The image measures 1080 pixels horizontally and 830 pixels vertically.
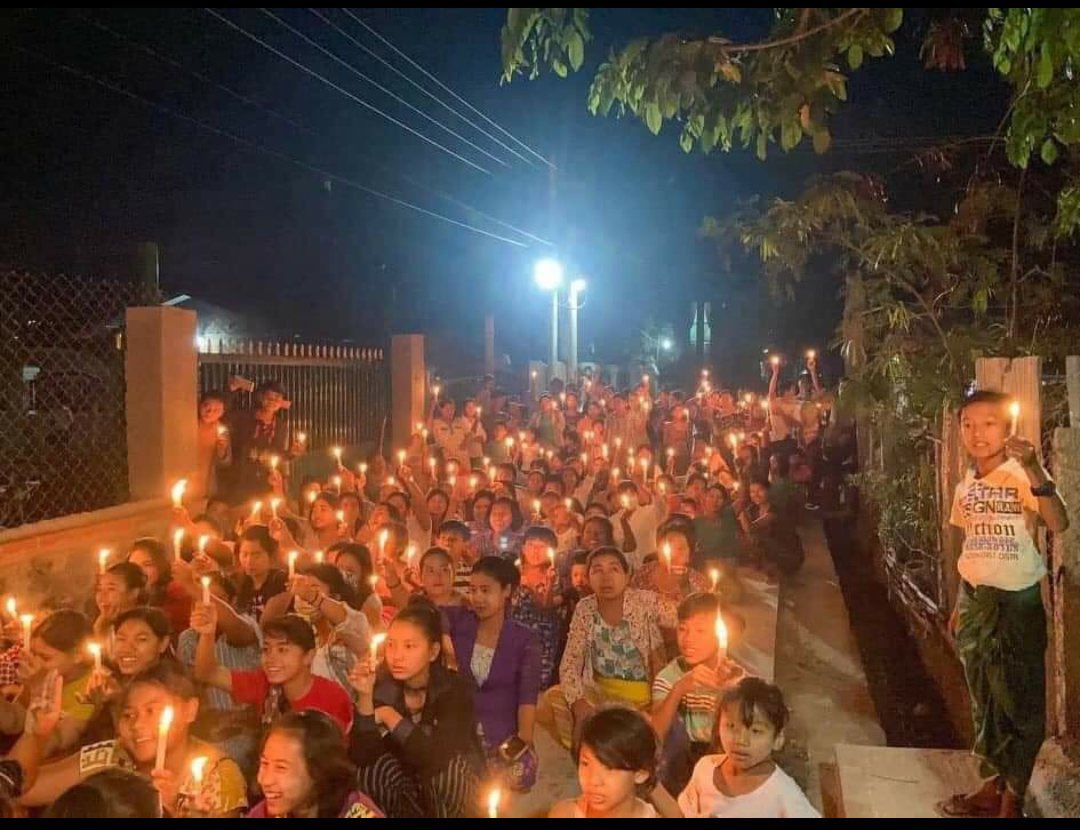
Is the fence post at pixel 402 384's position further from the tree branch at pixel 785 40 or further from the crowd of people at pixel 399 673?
the tree branch at pixel 785 40

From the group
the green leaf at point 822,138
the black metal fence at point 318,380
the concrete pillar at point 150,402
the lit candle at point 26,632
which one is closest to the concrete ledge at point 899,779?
the green leaf at point 822,138

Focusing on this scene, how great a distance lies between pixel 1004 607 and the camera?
4305 millimetres

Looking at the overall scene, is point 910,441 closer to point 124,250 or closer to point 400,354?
point 400,354

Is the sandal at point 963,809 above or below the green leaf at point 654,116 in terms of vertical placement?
below

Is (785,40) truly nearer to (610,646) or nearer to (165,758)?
(610,646)

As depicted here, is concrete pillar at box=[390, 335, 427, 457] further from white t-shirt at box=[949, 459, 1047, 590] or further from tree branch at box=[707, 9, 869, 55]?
white t-shirt at box=[949, 459, 1047, 590]

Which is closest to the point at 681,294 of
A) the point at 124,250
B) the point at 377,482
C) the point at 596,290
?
the point at 596,290

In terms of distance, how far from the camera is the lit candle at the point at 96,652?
169 inches

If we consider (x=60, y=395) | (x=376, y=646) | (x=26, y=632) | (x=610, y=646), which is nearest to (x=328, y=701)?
(x=376, y=646)

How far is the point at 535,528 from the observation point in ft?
21.4

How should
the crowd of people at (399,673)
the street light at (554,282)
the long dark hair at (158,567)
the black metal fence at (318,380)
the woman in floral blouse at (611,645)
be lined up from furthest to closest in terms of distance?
the street light at (554,282), the black metal fence at (318,380), the long dark hair at (158,567), the woman in floral blouse at (611,645), the crowd of people at (399,673)

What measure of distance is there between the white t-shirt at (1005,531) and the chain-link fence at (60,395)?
20.3 feet

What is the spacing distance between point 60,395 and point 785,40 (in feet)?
20.2
